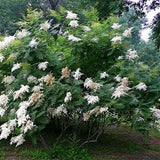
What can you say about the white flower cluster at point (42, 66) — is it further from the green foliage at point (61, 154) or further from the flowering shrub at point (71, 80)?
the green foliage at point (61, 154)

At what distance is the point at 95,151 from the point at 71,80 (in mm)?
2065

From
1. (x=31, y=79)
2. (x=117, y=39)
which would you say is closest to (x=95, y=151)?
(x=31, y=79)

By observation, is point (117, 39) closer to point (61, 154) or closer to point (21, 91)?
point (21, 91)

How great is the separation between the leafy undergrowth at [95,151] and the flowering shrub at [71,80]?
0.83m

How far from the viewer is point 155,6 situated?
8.25 m

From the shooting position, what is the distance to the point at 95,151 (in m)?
Result: 5.22

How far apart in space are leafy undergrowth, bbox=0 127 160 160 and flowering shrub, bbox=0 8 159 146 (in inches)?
32.7

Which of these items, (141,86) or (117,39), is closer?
(141,86)

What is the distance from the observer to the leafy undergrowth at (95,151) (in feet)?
15.2

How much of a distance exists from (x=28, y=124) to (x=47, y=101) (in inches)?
20.3

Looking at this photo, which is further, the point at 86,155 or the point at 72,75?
the point at 86,155

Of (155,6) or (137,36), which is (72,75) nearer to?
(155,6)

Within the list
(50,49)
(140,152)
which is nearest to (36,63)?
(50,49)

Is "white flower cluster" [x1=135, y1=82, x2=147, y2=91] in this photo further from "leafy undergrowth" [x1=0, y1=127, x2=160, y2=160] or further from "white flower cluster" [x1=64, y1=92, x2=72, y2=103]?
"white flower cluster" [x1=64, y1=92, x2=72, y2=103]
